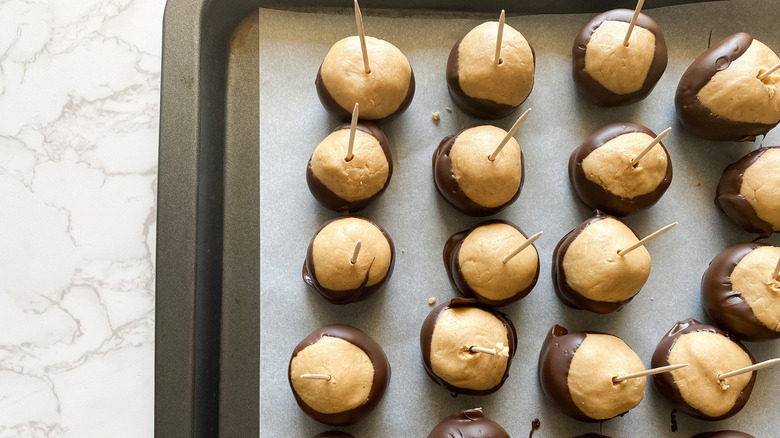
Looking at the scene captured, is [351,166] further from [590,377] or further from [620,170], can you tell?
[590,377]

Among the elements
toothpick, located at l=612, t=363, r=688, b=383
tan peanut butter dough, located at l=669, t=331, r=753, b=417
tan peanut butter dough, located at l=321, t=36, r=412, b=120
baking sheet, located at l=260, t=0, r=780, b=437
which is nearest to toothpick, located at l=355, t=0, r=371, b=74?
tan peanut butter dough, located at l=321, t=36, r=412, b=120

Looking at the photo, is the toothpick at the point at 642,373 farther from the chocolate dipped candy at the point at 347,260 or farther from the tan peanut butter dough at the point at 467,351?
the chocolate dipped candy at the point at 347,260

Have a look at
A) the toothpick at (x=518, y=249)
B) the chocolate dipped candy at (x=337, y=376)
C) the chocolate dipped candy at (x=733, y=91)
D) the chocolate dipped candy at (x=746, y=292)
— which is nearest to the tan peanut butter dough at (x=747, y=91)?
the chocolate dipped candy at (x=733, y=91)

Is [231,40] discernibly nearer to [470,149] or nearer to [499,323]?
[470,149]

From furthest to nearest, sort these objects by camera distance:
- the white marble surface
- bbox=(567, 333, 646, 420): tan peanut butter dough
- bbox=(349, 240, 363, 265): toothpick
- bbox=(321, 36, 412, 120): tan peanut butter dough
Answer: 1. the white marble surface
2. bbox=(321, 36, 412, 120): tan peanut butter dough
3. bbox=(567, 333, 646, 420): tan peanut butter dough
4. bbox=(349, 240, 363, 265): toothpick

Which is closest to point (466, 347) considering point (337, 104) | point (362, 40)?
point (337, 104)

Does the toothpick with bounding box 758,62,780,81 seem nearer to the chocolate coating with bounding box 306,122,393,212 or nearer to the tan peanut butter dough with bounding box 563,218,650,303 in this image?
the tan peanut butter dough with bounding box 563,218,650,303
